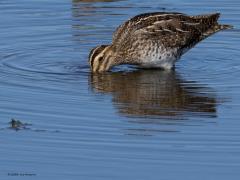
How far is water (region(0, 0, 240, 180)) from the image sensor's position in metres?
10.5

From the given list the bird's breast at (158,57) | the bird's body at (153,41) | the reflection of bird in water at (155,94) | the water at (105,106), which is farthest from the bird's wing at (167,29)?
the reflection of bird in water at (155,94)

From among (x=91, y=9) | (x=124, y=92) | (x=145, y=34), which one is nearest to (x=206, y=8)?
(x=91, y=9)

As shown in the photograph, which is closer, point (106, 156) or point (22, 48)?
point (106, 156)

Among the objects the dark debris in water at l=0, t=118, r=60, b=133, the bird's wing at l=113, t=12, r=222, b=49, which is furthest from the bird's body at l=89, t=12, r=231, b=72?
the dark debris in water at l=0, t=118, r=60, b=133

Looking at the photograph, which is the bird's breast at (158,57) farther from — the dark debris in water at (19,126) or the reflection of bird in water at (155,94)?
the dark debris in water at (19,126)

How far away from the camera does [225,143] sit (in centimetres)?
1136

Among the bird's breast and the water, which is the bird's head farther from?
the bird's breast

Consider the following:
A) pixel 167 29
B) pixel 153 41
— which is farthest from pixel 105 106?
pixel 167 29

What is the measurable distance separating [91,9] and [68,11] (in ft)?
2.16

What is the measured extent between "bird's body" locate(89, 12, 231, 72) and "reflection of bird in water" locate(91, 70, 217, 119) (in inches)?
9.7

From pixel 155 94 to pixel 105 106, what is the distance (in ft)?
3.54

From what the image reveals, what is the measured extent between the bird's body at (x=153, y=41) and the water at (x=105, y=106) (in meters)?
0.22

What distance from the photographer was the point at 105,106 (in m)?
13.2

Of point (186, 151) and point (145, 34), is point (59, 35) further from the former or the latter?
point (186, 151)
